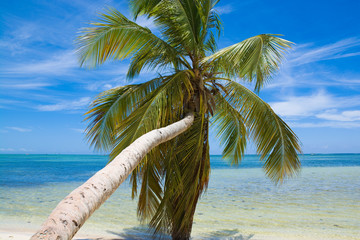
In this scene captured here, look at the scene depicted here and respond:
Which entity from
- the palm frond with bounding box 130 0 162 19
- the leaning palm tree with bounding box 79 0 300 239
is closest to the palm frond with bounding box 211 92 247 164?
Result: the leaning palm tree with bounding box 79 0 300 239

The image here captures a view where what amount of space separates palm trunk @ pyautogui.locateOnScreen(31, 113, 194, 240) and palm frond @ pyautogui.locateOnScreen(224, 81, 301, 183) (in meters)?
3.26

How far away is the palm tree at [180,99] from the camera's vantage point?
18.2ft

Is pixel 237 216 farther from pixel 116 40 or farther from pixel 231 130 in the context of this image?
pixel 116 40

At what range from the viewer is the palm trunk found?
5.78ft

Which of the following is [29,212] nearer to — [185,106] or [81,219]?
[185,106]

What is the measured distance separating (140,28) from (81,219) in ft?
14.6

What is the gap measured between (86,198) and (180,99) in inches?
151

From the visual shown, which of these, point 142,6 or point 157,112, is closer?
point 157,112

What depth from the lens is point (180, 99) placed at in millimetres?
5816

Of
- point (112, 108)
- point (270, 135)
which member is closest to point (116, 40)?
point (112, 108)

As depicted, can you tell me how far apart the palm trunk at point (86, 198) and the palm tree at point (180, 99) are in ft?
6.74

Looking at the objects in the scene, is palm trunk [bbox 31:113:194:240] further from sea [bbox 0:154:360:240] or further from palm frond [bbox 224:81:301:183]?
sea [bbox 0:154:360:240]

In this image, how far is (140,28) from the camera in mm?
5672

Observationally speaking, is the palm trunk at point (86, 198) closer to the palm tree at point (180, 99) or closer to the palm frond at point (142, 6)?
the palm tree at point (180, 99)
